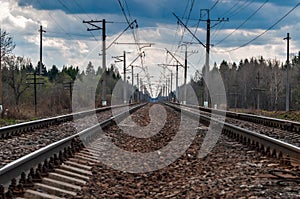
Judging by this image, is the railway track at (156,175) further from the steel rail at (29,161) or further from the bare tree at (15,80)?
the bare tree at (15,80)

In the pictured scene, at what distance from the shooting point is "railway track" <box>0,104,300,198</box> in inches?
239

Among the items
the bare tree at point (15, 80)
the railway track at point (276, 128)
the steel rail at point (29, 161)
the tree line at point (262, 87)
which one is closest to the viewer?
the steel rail at point (29, 161)

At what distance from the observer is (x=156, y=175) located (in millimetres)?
8344

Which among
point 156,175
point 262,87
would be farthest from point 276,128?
point 262,87

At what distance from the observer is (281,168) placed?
7.85m

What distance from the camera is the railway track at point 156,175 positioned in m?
6.07

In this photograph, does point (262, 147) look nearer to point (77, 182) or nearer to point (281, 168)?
point (281, 168)

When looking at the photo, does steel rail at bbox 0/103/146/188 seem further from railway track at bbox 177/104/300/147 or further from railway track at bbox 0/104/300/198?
railway track at bbox 177/104/300/147

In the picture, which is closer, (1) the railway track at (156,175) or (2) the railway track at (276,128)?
(1) the railway track at (156,175)

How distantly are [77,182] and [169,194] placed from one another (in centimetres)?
135

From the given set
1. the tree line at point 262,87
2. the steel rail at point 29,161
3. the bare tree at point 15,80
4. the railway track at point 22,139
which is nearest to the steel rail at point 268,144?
the steel rail at point 29,161

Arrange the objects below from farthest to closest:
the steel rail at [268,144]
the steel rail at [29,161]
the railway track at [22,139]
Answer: the railway track at [22,139] → the steel rail at [268,144] → the steel rail at [29,161]

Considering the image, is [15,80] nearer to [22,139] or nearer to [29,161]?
[22,139]

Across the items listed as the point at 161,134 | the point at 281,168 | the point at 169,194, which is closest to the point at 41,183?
the point at 169,194
